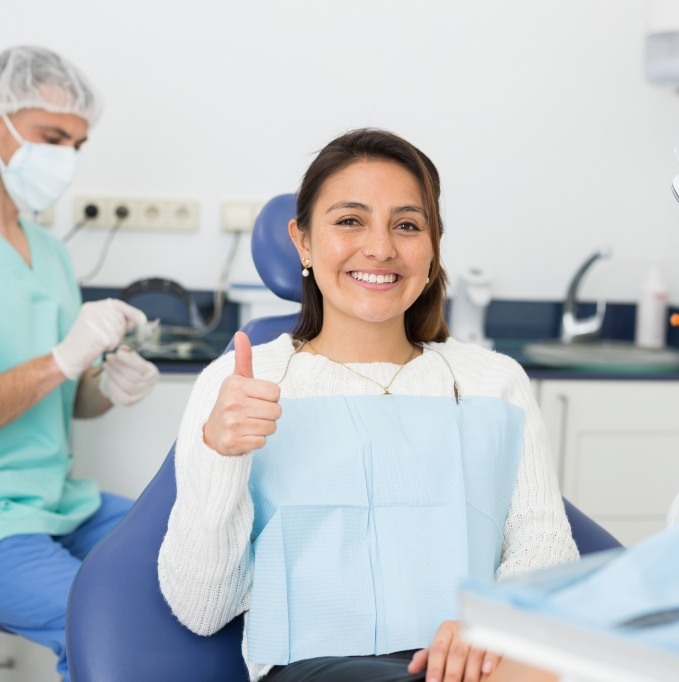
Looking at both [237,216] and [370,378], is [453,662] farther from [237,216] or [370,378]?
[237,216]

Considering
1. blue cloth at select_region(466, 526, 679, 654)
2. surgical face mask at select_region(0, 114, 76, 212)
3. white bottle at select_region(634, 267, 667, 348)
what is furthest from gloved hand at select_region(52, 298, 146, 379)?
white bottle at select_region(634, 267, 667, 348)

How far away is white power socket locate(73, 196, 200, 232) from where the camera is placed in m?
2.61

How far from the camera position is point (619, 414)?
2482 mm

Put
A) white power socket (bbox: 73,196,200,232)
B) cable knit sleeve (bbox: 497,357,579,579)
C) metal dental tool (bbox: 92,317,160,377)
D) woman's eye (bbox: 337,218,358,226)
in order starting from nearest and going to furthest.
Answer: cable knit sleeve (bbox: 497,357,579,579) → woman's eye (bbox: 337,218,358,226) → metal dental tool (bbox: 92,317,160,377) → white power socket (bbox: 73,196,200,232)

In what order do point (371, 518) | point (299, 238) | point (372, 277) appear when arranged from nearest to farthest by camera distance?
point (371, 518)
point (372, 277)
point (299, 238)

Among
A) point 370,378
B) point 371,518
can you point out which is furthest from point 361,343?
point 371,518

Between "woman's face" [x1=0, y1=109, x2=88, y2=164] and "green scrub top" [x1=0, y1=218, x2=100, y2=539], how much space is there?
0.17 metres

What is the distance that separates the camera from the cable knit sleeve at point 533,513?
1.38m

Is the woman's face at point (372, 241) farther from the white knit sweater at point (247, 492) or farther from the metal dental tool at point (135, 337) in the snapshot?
the metal dental tool at point (135, 337)

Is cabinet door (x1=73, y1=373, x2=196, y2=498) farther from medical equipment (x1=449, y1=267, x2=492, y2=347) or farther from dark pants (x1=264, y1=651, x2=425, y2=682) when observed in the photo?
dark pants (x1=264, y1=651, x2=425, y2=682)

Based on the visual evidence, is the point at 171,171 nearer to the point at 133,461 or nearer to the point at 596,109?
the point at 133,461

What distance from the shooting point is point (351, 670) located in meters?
1.20

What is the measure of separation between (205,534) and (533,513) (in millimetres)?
475

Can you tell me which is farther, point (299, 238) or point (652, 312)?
point (652, 312)
